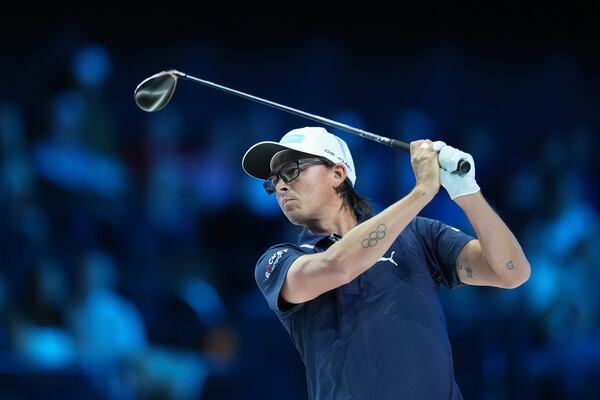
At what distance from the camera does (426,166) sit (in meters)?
2.60

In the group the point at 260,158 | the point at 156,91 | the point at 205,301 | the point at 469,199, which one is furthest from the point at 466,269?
the point at 205,301

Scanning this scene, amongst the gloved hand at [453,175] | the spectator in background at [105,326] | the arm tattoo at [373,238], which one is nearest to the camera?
the arm tattoo at [373,238]

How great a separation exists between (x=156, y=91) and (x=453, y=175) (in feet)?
4.01

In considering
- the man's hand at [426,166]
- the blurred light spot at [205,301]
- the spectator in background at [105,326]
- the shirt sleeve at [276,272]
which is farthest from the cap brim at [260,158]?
the blurred light spot at [205,301]

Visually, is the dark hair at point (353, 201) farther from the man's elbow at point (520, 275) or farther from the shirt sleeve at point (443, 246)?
the man's elbow at point (520, 275)

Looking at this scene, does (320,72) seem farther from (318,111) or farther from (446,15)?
(446,15)

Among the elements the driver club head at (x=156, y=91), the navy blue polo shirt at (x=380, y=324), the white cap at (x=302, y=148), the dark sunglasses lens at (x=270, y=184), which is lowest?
the navy blue polo shirt at (x=380, y=324)

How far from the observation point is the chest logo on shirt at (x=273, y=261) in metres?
2.74

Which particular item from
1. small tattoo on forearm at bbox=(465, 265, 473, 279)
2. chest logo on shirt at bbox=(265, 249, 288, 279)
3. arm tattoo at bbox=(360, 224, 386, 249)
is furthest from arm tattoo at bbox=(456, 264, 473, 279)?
chest logo on shirt at bbox=(265, 249, 288, 279)

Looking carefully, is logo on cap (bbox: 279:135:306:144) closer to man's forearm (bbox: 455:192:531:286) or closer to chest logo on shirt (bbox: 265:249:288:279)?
chest logo on shirt (bbox: 265:249:288:279)

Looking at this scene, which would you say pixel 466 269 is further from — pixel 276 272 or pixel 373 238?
pixel 276 272

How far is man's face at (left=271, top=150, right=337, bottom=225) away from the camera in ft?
9.36

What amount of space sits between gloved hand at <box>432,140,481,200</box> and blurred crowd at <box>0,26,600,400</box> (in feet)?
12.5

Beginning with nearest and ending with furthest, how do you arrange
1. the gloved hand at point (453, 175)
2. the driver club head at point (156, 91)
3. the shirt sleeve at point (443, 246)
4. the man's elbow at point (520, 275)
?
the gloved hand at point (453, 175)
the man's elbow at point (520, 275)
the shirt sleeve at point (443, 246)
the driver club head at point (156, 91)
